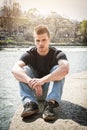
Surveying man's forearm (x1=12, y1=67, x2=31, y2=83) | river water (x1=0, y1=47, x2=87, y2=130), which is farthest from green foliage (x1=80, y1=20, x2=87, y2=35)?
man's forearm (x1=12, y1=67, x2=31, y2=83)

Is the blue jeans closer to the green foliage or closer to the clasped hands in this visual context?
the clasped hands

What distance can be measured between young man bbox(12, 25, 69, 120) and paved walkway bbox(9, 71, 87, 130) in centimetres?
4

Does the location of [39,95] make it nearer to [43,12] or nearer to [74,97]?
[74,97]

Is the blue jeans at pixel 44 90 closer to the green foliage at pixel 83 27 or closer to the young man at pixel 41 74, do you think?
the young man at pixel 41 74

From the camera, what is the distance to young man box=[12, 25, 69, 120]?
123 cm

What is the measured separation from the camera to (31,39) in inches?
66.9

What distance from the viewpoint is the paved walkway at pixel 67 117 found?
1.16 m

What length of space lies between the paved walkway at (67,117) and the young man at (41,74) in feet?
0.12

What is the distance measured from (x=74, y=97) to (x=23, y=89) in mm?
396

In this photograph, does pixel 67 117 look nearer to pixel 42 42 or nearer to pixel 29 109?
pixel 29 109

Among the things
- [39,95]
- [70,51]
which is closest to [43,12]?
[70,51]

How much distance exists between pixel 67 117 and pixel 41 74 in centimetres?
30

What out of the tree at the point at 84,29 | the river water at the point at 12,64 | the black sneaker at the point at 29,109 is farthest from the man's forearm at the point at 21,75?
A: the tree at the point at 84,29

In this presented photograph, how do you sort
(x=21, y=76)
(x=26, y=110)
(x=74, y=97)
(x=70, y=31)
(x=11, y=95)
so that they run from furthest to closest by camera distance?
1. (x=70, y=31)
2. (x=11, y=95)
3. (x=74, y=97)
4. (x=21, y=76)
5. (x=26, y=110)
